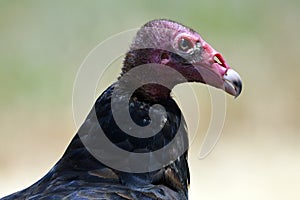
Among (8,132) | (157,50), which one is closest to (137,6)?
(8,132)

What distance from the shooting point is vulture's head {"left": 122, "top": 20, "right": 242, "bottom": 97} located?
130 inches

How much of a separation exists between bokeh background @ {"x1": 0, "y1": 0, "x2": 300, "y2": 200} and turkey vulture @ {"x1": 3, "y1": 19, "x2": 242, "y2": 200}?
3.27 m

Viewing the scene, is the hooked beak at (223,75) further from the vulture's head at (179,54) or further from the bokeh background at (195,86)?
the bokeh background at (195,86)

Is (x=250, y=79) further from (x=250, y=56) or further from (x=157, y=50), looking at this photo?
(x=157, y=50)

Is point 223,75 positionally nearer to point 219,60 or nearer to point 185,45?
point 219,60

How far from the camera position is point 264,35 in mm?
8078

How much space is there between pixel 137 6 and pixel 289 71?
150 cm

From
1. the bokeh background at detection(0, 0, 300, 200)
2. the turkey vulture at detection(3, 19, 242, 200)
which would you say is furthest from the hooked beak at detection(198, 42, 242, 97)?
the bokeh background at detection(0, 0, 300, 200)

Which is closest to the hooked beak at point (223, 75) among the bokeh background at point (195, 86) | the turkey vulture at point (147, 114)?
the turkey vulture at point (147, 114)

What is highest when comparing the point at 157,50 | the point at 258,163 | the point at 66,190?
the point at 157,50

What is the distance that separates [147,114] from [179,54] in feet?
0.85

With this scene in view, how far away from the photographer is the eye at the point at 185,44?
131 inches

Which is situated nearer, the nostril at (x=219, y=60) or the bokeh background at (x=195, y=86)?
the nostril at (x=219, y=60)

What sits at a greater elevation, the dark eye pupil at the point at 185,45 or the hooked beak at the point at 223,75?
the dark eye pupil at the point at 185,45
